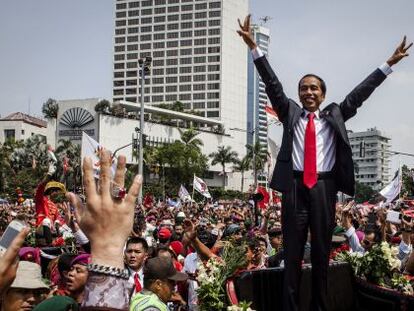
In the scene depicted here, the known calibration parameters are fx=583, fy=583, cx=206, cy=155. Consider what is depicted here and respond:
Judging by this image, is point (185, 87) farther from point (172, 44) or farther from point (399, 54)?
point (399, 54)

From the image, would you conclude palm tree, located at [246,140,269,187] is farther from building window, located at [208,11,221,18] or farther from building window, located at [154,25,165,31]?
building window, located at [154,25,165,31]

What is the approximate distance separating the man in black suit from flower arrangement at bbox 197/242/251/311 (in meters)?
0.35

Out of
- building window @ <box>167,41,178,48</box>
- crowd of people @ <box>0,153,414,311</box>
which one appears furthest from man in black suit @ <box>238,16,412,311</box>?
building window @ <box>167,41,178,48</box>

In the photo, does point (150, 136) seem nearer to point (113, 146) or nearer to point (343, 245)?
point (113, 146)

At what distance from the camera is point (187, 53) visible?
451 feet

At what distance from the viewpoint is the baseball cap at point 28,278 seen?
3.21 meters

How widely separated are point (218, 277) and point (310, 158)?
106cm

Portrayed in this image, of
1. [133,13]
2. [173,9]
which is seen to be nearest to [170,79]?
[173,9]

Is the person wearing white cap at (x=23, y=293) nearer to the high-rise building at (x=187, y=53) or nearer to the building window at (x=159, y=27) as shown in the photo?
the high-rise building at (x=187, y=53)

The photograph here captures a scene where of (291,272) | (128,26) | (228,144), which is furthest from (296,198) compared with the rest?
(128,26)

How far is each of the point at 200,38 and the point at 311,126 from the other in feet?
444

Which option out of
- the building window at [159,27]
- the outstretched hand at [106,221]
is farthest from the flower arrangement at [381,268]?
the building window at [159,27]

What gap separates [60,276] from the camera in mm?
5215

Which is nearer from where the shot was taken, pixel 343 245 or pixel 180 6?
pixel 343 245
